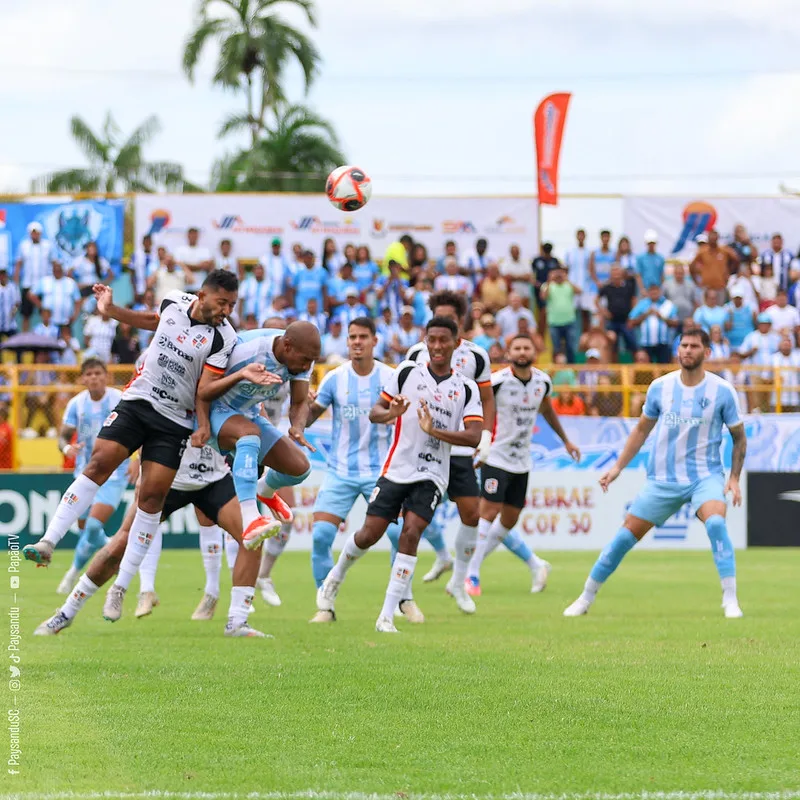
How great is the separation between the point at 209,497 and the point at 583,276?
17489 millimetres

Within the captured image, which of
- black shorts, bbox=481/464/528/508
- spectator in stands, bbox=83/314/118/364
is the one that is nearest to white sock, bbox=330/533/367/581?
black shorts, bbox=481/464/528/508

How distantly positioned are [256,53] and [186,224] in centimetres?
1852

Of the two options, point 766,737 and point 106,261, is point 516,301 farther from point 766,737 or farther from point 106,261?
point 766,737

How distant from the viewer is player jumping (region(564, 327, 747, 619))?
11.9 meters

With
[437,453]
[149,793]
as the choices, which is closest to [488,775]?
[149,793]

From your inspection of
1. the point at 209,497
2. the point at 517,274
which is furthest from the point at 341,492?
the point at 517,274

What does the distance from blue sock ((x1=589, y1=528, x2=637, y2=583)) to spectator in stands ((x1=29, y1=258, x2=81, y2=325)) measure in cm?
1569

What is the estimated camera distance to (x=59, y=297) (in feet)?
83.2

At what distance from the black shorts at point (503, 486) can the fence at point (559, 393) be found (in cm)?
798

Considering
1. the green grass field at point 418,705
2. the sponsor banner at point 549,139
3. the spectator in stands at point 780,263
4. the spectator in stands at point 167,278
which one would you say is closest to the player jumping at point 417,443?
the green grass field at point 418,705

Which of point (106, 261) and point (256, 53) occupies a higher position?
point (256, 53)

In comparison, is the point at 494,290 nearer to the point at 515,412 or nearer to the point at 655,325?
the point at 655,325

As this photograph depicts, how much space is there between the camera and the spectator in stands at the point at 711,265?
2689 cm

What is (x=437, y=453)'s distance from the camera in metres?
10.9
